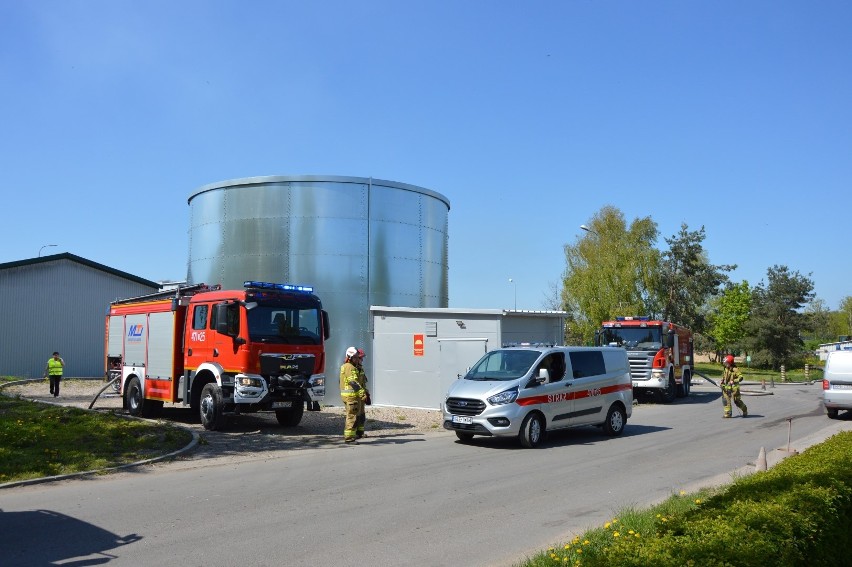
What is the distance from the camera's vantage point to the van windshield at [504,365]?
1443 centimetres

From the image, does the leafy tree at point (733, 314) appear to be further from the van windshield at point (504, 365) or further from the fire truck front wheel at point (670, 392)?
the van windshield at point (504, 365)

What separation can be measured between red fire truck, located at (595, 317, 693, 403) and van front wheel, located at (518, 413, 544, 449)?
37.8 feet

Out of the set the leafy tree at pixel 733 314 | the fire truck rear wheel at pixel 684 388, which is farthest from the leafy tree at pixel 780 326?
the fire truck rear wheel at pixel 684 388

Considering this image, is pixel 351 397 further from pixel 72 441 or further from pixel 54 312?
pixel 54 312

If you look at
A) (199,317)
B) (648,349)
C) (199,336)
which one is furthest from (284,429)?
(648,349)

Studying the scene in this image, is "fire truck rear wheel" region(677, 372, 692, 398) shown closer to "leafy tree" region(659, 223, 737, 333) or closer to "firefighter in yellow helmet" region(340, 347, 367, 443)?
"firefighter in yellow helmet" region(340, 347, 367, 443)

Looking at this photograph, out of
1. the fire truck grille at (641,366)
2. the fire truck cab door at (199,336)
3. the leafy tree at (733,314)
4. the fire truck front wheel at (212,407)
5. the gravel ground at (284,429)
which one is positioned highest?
the leafy tree at (733,314)

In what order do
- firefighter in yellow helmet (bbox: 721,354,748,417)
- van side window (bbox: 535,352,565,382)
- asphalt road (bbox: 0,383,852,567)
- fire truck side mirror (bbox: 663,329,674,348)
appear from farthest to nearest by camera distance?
fire truck side mirror (bbox: 663,329,674,348), firefighter in yellow helmet (bbox: 721,354,748,417), van side window (bbox: 535,352,565,382), asphalt road (bbox: 0,383,852,567)

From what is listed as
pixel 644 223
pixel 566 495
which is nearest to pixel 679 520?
pixel 566 495

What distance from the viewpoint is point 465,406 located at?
46.0ft

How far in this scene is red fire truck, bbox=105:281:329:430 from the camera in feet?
50.2

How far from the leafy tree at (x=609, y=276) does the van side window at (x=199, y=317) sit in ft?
108

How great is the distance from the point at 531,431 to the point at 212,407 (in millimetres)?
6976

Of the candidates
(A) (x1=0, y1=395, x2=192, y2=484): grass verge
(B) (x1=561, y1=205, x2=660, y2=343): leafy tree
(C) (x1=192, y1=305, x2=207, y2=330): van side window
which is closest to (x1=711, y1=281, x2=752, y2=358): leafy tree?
(B) (x1=561, y1=205, x2=660, y2=343): leafy tree
